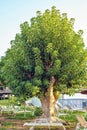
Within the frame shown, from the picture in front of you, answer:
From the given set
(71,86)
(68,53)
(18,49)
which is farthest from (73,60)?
(18,49)

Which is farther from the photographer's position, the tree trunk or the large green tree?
the tree trunk

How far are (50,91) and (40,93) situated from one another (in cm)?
69

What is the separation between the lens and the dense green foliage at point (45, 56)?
76.4 feet

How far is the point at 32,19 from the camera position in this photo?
80.3ft

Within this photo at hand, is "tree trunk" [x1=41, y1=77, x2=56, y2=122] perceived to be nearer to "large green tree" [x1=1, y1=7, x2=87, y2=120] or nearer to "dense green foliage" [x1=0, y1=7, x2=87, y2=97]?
"large green tree" [x1=1, y1=7, x2=87, y2=120]

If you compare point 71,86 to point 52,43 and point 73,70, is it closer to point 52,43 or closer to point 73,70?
point 73,70

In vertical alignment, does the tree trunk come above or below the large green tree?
below

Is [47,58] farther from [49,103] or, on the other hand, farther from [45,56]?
[49,103]

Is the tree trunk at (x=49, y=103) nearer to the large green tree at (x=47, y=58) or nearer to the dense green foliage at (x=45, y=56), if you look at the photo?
the large green tree at (x=47, y=58)

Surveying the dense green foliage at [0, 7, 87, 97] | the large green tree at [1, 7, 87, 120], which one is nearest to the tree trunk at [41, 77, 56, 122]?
the large green tree at [1, 7, 87, 120]

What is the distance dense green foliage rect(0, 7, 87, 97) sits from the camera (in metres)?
23.3

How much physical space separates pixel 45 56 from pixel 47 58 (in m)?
0.19

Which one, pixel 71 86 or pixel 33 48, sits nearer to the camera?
pixel 33 48

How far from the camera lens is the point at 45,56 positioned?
23.5 meters
